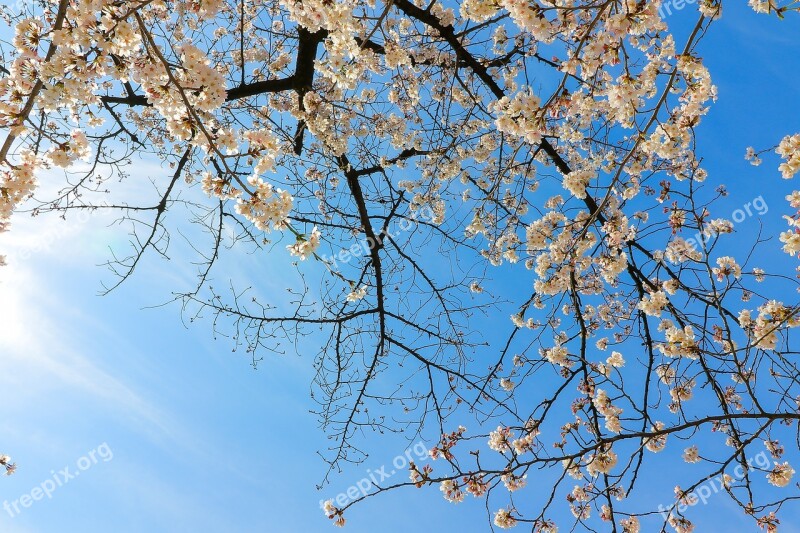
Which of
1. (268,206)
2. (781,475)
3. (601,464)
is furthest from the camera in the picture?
(601,464)

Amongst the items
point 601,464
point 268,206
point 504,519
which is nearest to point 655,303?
point 601,464

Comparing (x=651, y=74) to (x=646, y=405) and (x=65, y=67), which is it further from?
(x=65, y=67)

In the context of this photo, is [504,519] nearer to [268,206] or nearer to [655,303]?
[655,303]

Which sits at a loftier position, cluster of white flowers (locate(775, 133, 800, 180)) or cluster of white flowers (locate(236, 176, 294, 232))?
cluster of white flowers (locate(775, 133, 800, 180))

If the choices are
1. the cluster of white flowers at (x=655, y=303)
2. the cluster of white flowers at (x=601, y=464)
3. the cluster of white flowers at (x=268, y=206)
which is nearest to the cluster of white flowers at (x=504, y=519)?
the cluster of white flowers at (x=601, y=464)

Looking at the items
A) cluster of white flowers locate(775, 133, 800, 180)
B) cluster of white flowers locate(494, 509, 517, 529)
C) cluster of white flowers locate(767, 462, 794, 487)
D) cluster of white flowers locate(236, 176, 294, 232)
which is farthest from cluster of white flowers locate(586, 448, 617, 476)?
cluster of white flowers locate(236, 176, 294, 232)

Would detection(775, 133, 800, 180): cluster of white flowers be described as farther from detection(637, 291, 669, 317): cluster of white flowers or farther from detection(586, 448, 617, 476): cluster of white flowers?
detection(586, 448, 617, 476): cluster of white flowers

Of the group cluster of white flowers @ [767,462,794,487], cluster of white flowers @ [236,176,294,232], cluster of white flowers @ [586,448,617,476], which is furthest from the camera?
cluster of white flowers @ [586,448,617,476]

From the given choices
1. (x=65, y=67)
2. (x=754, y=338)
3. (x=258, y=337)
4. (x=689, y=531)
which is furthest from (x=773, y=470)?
(x=65, y=67)

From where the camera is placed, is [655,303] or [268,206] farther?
[655,303]

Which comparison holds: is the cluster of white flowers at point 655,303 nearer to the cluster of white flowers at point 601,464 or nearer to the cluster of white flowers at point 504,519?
the cluster of white flowers at point 601,464

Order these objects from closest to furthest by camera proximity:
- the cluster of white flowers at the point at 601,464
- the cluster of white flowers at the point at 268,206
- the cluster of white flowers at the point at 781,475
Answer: the cluster of white flowers at the point at 268,206 → the cluster of white flowers at the point at 781,475 → the cluster of white flowers at the point at 601,464

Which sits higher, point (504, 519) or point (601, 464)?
point (601, 464)

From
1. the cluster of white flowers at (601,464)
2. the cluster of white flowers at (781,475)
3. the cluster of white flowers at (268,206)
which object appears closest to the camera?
the cluster of white flowers at (268,206)
